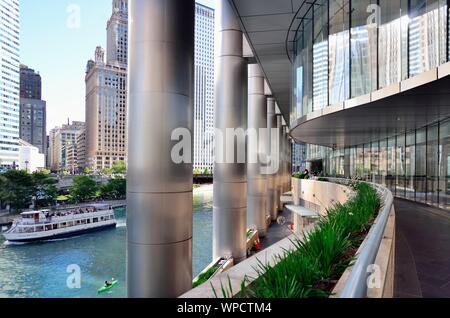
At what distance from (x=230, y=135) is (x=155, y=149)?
389 inches

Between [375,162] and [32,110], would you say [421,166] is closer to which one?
[375,162]

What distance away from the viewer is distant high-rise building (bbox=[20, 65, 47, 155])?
5477 inches

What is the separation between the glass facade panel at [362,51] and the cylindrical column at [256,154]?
1661 centimetres

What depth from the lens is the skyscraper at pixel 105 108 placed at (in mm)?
101744

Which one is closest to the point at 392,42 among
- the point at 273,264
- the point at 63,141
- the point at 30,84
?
the point at 273,264

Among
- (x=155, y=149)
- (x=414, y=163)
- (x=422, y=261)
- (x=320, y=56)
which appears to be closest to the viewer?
(x=422, y=261)

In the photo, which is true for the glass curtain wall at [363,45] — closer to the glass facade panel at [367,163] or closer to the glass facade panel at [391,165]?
the glass facade panel at [391,165]

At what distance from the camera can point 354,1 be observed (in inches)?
472

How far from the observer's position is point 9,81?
83.5 m

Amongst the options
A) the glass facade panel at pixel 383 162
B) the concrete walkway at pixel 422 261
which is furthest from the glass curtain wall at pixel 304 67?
the glass facade panel at pixel 383 162

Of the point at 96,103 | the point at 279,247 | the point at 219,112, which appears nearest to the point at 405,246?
the point at 279,247

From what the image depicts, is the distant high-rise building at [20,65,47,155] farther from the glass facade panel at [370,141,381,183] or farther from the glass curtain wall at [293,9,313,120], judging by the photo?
the glass curtain wall at [293,9,313,120]
